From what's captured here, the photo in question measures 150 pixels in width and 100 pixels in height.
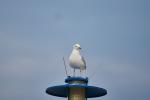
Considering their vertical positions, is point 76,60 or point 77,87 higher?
point 76,60

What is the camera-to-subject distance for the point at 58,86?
119ft

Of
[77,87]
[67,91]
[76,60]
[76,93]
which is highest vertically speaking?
[76,60]

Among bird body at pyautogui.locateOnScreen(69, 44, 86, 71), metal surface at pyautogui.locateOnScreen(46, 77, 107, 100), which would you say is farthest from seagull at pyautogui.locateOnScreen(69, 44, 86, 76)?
metal surface at pyautogui.locateOnScreen(46, 77, 107, 100)

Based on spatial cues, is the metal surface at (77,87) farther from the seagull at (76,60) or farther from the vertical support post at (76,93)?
the seagull at (76,60)

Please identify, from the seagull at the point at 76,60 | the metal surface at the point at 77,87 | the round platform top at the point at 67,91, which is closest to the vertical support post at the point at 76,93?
the metal surface at the point at 77,87

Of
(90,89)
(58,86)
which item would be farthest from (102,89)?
(58,86)

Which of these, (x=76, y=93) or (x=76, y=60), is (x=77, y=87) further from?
(x=76, y=60)

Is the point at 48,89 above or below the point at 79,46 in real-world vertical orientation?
below

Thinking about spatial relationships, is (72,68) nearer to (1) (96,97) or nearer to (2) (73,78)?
(2) (73,78)

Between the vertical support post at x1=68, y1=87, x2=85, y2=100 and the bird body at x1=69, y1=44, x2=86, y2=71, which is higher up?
the bird body at x1=69, y1=44, x2=86, y2=71

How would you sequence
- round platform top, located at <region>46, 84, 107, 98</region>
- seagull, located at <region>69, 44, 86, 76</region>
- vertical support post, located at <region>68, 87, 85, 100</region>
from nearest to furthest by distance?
seagull, located at <region>69, 44, 86, 76</region>, vertical support post, located at <region>68, 87, 85, 100</region>, round platform top, located at <region>46, 84, 107, 98</region>

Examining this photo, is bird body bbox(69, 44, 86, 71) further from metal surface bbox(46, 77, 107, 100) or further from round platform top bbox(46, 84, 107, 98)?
round platform top bbox(46, 84, 107, 98)

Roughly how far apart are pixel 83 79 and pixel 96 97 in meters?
3.56

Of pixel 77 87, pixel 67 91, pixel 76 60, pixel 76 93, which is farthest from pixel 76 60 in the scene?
pixel 67 91
